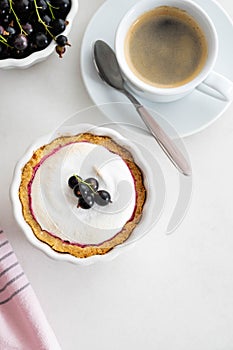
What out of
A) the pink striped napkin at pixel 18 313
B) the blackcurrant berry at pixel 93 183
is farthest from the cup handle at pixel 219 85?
the pink striped napkin at pixel 18 313

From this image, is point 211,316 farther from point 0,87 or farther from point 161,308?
point 0,87

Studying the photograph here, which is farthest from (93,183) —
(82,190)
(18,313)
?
(18,313)

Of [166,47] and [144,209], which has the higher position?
[166,47]

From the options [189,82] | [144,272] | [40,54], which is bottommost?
[144,272]

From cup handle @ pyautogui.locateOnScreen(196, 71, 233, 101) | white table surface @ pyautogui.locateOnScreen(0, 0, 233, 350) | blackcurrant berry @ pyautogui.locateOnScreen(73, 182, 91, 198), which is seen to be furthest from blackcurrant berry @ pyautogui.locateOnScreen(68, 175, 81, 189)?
cup handle @ pyautogui.locateOnScreen(196, 71, 233, 101)

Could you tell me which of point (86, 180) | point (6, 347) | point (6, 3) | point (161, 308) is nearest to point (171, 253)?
point (161, 308)

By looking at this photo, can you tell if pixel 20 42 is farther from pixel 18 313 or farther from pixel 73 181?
pixel 18 313

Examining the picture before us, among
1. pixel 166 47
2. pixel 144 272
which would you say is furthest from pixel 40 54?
pixel 144 272
